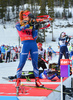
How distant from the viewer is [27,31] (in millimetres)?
5426

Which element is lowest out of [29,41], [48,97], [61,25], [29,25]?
[61,25]

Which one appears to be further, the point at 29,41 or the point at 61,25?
the point at 61,25

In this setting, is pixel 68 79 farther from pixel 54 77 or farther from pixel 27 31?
pixel 27 31

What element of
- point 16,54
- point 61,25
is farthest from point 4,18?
point 16,54

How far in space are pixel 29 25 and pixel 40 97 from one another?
155cm

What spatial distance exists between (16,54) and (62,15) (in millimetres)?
50900

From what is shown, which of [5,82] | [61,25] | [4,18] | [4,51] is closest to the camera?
[5,82]

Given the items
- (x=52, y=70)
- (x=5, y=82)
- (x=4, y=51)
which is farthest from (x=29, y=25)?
(x=4, y=51)

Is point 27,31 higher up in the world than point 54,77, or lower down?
higher up

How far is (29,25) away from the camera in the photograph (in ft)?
17.1

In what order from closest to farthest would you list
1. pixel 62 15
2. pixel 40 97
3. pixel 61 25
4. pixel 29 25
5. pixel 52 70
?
pixel 40 97, pixel 29 25, pixel 52 70, pixel 61 25, pixel 62 15

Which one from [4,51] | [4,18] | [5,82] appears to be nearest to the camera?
[5,82]

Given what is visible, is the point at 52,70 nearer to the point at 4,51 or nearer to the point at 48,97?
the point at 48,97

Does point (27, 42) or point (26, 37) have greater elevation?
point (26, 37)
